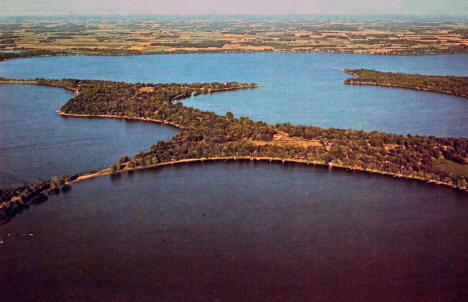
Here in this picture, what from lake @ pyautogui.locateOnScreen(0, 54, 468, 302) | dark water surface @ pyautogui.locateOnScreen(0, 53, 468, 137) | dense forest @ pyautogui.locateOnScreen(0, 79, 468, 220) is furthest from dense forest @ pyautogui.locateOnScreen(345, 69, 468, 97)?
dense forest @ pyautogui.locateOnScreen(0, 79, 468, 220)

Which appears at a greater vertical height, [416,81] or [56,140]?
[416,81]

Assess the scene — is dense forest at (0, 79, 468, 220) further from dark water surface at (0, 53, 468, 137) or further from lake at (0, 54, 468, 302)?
dark water surface at (0, 53, 468, 137)

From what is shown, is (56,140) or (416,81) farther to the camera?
(416,81)

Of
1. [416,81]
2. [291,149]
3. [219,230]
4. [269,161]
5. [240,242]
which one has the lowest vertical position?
[240,242]

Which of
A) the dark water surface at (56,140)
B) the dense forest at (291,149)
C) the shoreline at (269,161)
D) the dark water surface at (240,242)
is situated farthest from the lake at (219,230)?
the dense forest at (291,149)

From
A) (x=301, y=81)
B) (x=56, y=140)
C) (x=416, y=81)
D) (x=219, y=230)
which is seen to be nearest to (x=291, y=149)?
(x=219, y=230)

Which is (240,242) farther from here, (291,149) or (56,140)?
(56,140)
